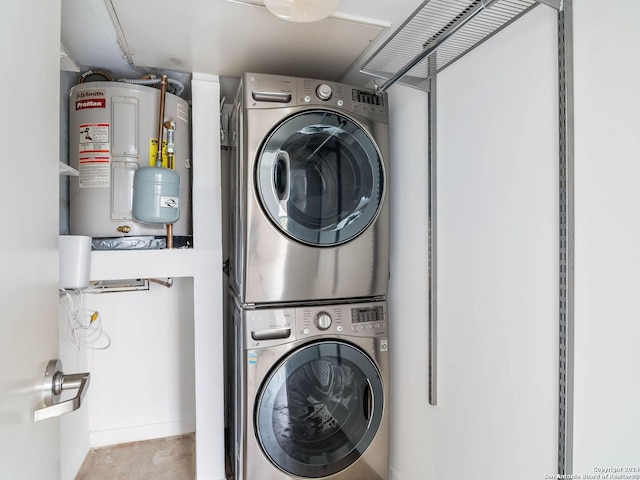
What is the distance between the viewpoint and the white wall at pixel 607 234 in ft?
2.71

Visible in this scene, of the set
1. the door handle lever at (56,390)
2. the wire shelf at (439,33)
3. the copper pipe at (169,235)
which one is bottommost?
the door handle lever at (56,390)

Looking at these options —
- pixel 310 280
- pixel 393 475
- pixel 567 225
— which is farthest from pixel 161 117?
pixel 393 475

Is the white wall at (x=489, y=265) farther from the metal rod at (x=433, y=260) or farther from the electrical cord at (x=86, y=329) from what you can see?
the electrical cord at (x=86, y=329)

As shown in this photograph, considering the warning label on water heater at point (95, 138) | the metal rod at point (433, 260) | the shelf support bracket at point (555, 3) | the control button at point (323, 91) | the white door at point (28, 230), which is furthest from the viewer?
the warning label on water heater at point (95, 138)

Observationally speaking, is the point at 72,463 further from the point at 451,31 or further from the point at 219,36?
the point at 451,31

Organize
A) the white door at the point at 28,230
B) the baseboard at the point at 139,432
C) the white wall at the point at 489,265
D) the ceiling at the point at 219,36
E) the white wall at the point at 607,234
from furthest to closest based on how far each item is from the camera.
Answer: the baseboard at the point at 139,432, the ceiling at the point at 219,36, the white wall at the point at 489,265, the white wall at the point at 607,234, the white door at the point at 28,230

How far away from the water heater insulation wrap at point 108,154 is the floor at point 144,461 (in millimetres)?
1299

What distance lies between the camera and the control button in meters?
1.59

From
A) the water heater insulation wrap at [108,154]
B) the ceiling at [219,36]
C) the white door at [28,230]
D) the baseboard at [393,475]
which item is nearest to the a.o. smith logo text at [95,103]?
the water heater insulation wrap at [108,154]

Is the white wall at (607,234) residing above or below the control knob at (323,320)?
above

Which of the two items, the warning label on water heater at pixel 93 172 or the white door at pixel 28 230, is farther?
the warning label on water heater at pixel 93 172

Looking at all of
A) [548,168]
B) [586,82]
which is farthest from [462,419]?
[586,82]

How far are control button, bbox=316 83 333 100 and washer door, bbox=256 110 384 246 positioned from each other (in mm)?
67

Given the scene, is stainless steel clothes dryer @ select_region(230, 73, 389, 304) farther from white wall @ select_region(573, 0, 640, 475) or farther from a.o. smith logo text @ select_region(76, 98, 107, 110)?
white wall @ select_region(573, 0, 640, 475)
